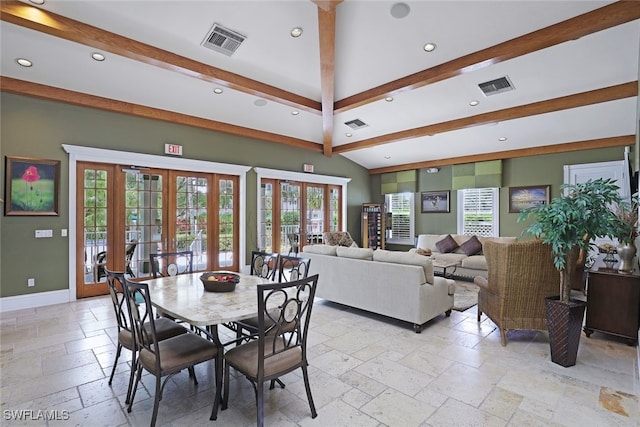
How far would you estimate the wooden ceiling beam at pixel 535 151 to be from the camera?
599 cm

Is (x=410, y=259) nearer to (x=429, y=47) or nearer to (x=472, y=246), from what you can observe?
(x=429, y=47)

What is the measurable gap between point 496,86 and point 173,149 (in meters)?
5.62

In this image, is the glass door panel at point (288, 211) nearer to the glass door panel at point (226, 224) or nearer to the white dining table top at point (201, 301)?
the glass door panel at point (226, 224)

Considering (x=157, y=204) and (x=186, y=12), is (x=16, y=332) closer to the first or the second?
(x=157, y=204)

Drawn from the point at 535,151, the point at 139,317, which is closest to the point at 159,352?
the point at 139,317

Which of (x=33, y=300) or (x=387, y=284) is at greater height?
(x=387, y=284)

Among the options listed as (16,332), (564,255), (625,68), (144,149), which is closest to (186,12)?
(144,149)

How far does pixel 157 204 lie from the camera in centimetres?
567

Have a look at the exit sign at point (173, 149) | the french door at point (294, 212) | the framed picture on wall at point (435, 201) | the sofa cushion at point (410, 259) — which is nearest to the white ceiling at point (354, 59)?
the exit sign at point (173, 149)

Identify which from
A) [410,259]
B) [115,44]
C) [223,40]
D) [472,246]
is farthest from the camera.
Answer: [472,246]

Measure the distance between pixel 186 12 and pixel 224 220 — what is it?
3.95 m

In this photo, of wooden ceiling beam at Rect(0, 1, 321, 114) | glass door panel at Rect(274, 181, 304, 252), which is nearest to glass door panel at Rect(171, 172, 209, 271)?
glass door panel at Rect(274, 181, 304, 252)

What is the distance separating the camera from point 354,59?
4543mm

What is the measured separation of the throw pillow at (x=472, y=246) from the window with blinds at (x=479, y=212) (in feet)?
3.43
